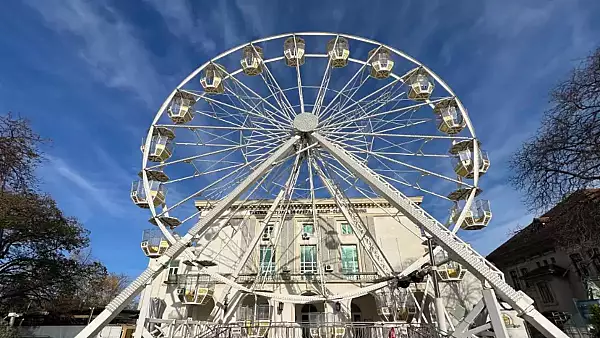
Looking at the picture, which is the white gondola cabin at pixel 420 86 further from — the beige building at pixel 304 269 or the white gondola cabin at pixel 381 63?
the beige building at pixel 304 269

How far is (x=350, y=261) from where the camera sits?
72.7 feet

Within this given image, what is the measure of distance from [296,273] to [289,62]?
1285 centimetres

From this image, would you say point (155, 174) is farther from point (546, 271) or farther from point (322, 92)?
point (546, 271)

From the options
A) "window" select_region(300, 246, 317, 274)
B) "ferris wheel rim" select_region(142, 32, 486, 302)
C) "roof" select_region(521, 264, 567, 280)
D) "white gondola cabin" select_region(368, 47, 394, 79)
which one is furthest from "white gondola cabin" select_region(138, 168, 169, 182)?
"roof" select_region(521, 264, 567, 280)

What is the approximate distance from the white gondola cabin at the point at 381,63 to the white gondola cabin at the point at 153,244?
12.1 metres

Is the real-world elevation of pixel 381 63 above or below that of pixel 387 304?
above

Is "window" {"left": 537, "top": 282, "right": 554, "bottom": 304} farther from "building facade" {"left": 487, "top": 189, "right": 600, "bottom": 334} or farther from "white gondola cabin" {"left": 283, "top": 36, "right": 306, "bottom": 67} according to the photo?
"white gondola cabin" {"left": 283, "top": 36, "right": 306, "bottom": 67}

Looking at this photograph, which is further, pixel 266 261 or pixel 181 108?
pixel 266 261

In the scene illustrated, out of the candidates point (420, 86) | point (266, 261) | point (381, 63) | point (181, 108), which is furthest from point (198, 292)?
point (420, 86)

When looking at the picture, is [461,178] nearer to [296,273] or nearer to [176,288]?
[296,273]

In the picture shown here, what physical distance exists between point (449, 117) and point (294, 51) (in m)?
7.48

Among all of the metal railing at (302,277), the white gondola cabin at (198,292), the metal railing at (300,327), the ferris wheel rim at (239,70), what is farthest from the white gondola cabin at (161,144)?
the metal railing at (302,277)

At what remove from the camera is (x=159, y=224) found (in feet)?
44.6

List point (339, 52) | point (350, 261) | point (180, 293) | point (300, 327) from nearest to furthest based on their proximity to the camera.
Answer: point (300, 327) → point (339, 52) → point (180, 293) → point (350, 261)
